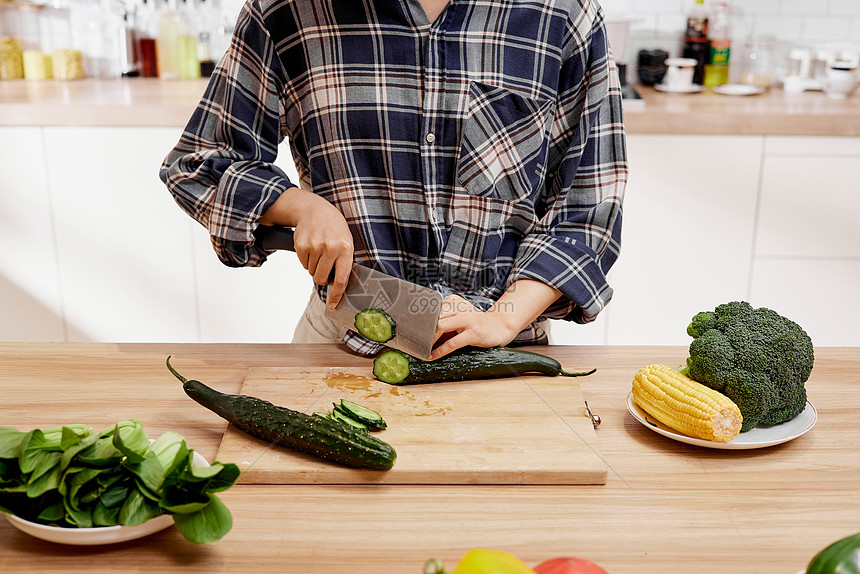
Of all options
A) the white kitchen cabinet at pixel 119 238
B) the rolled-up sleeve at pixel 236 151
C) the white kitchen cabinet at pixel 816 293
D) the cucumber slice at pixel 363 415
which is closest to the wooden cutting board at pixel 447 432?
the cucumber slice at pixel 363 415

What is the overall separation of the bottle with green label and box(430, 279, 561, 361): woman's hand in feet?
6.45

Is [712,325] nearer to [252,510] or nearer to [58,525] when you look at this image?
[252,510]

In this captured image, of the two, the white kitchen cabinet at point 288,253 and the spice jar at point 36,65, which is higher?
the spice jar at point 36,65

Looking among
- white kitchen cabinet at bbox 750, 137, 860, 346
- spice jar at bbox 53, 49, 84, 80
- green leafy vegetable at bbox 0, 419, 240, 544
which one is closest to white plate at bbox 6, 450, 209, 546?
green leafy vegetable at bbox 0, 419, 240, 544

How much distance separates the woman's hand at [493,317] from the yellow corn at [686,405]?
0.77 feet

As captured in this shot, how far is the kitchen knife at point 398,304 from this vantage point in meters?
1.18

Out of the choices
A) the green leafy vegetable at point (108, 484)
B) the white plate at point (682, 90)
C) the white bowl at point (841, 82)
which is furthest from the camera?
the white plate at point (682, 90)

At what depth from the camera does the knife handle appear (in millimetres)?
1278

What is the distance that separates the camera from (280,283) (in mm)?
2590

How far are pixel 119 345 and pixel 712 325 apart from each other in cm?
93

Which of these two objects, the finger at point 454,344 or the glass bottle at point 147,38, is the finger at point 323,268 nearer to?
the finger at point 454,344

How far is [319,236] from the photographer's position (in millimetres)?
1194

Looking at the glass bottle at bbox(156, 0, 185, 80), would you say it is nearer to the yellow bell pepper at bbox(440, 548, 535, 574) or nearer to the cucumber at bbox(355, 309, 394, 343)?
the cucumber at bbox(355, 309, 394, 343)

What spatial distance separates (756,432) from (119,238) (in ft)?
6.87
